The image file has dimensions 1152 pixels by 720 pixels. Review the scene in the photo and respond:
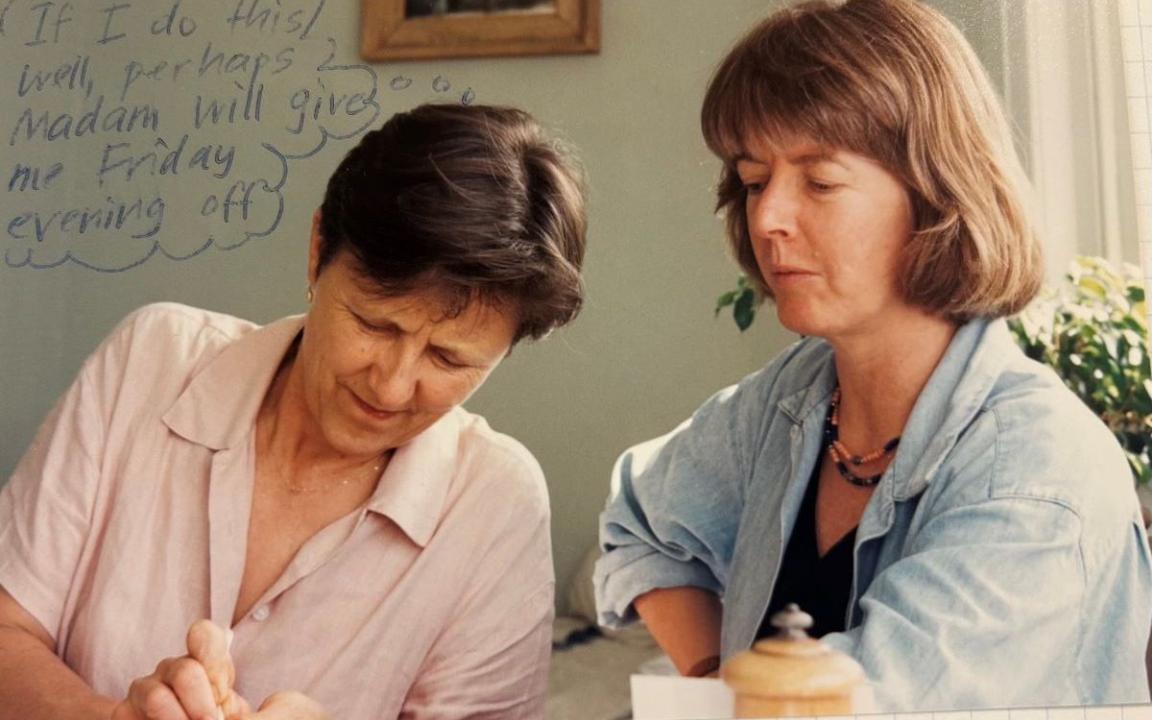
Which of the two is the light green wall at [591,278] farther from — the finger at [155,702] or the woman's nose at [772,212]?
the finger at [155,702]

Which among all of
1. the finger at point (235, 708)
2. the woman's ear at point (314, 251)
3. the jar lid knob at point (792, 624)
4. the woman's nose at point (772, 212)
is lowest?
the finger at point (235, 708)

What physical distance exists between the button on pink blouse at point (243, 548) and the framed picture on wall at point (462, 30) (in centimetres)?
24

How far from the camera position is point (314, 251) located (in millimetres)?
1047

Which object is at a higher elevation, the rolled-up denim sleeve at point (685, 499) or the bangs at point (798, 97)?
the bangs at point (798, 97)

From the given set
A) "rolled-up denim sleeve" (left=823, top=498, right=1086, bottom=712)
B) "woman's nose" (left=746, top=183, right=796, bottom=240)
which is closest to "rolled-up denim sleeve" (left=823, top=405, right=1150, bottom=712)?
"rolled-up denim sleeve" (left=823, top=498, right=1086, bottom=712)

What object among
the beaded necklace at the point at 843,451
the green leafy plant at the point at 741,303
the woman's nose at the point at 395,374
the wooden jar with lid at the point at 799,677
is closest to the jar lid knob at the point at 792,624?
the wooden jar with lid at the point at 799,677

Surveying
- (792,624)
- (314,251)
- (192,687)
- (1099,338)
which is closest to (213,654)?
(192,687)

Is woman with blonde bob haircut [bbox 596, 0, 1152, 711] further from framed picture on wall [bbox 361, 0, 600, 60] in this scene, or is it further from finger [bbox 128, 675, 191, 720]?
finger [bbox 128, 675, 191, 720]

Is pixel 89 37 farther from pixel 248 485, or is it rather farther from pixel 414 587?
pixel 414 587

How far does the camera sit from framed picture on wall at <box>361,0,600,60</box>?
107 cm

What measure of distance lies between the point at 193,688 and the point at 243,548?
0.50 ft

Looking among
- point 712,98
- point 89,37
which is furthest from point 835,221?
point 89,37

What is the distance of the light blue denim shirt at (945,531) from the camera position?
1029mm

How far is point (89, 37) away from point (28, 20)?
0.05 meters
